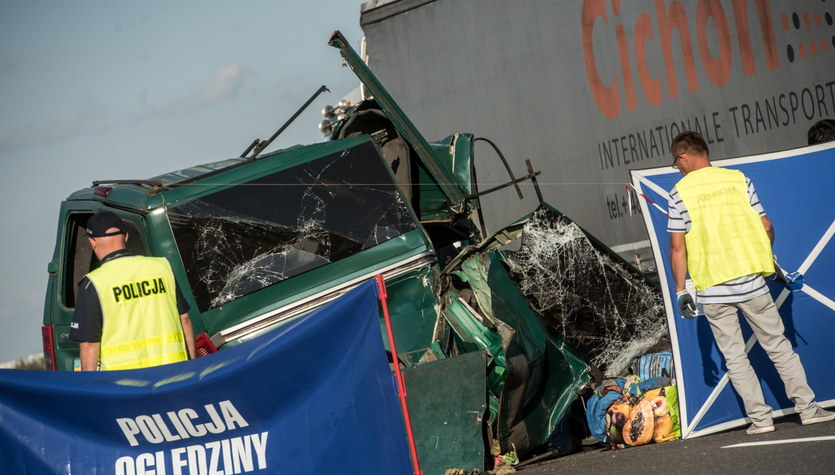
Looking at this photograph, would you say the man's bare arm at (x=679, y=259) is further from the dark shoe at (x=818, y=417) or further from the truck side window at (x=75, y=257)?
the truck side window at (x=75, y=257)

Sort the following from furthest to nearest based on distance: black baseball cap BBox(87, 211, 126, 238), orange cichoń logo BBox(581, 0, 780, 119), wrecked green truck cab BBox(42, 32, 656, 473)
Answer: orange cichoń logo BBox(581, 0, 780, 119)
wrecked green truck cab BBox(42, 32, 656, 473)
black baseball cap BBox(87, 211, 126, 238)

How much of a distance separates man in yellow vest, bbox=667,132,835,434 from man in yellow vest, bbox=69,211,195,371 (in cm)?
305

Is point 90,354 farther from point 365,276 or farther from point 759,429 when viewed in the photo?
point 759,429

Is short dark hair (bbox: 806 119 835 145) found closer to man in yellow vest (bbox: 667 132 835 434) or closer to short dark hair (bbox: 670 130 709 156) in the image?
man in yellow vest (bbox: 667 132 835 434)

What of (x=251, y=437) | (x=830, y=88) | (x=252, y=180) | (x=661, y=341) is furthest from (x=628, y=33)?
(x=251, y=437)

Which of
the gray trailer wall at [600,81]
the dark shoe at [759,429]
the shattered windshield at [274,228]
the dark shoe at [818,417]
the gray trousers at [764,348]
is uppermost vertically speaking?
the gray trailer wall at [600,81]

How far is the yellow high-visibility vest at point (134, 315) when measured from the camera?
18.8 feet

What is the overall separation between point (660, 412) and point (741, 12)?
4702 millimetres

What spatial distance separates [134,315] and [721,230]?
11.2ft

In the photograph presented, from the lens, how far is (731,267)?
632 centimetres

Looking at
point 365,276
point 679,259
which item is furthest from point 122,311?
point 679,259

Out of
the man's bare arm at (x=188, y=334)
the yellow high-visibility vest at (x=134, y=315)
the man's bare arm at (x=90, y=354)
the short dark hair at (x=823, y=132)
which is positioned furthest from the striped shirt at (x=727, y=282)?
the man's bare arm at (x=90, y=354)

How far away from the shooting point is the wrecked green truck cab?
6.40m

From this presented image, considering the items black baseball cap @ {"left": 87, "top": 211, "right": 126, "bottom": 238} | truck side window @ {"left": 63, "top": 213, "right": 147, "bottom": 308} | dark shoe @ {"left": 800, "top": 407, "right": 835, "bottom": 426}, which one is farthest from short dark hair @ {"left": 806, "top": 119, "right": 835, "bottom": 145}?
truck side window @ {"left": 63, "top": 213, "right": 147, "bottom": 308}
